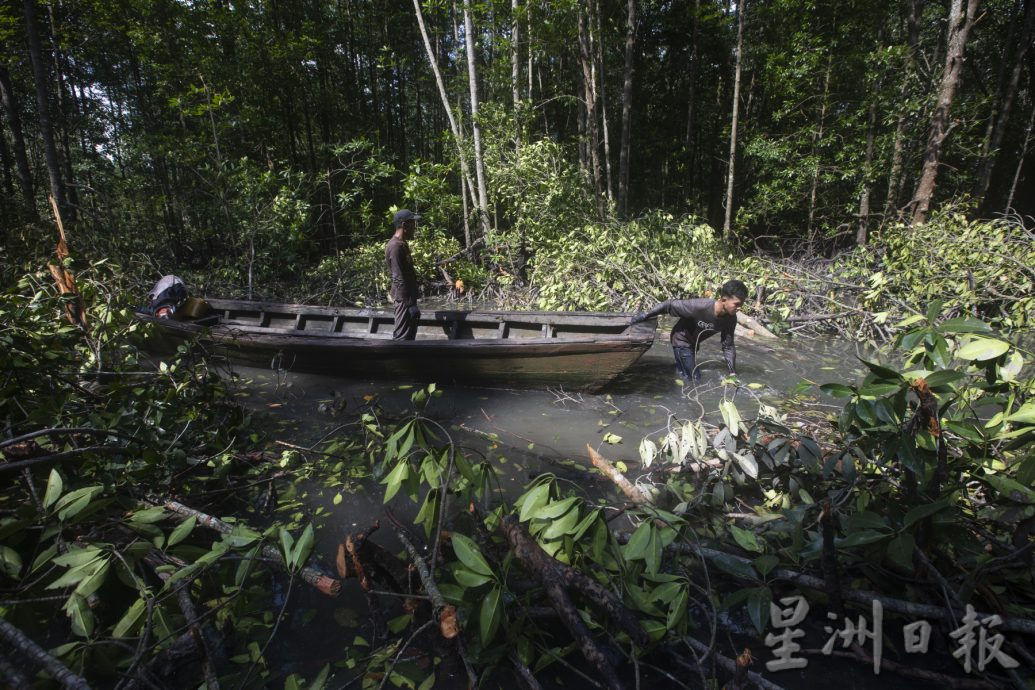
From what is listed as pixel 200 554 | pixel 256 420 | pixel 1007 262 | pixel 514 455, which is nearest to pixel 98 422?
pixel 200 554

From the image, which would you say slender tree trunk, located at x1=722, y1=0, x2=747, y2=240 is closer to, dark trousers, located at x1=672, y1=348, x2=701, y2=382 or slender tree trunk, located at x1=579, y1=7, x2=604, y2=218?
slender tree trunk, located at x1=579, y1=7, x2=604, y2=218

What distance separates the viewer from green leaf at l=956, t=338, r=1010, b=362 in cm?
145

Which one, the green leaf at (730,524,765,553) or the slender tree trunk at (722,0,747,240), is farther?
the slender tree trunk at (722,0,747,240)

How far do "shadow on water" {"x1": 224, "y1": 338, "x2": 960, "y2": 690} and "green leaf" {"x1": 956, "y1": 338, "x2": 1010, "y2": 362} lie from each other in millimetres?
622

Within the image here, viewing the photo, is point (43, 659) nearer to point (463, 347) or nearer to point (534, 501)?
point (534, 501)

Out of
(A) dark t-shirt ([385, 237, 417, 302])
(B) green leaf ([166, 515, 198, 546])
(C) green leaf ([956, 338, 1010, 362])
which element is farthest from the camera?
(A) dark t-shirt ([385, 237, 417, 302])

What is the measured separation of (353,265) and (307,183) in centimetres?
366

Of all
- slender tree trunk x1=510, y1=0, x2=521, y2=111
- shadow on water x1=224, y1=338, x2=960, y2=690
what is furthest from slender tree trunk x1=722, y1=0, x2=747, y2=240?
shadow on water x1=224, y1=338, x2=960, y2=690

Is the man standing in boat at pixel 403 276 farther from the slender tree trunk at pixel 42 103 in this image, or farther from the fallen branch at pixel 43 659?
the fallen branch at pixel 43 659

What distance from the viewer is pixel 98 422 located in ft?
8.35

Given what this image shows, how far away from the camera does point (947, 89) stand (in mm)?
7098

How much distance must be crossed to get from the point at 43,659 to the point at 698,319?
5.54 m

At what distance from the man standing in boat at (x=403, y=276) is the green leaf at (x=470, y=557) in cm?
482

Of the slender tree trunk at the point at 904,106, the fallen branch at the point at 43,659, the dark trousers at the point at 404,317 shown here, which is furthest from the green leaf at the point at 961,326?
the slender tree trunk at the point at 904,106
